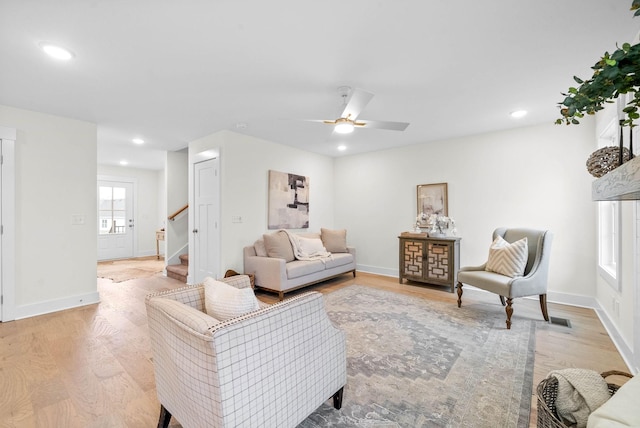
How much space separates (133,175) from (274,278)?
19.4 feet

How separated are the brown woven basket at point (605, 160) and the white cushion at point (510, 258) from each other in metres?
1.91

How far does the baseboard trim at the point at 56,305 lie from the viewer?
3152 mm

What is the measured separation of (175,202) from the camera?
5.55 meters

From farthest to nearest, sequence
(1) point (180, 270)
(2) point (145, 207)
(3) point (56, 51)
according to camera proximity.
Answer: (2) point (145, 207)
(1) point (180, 270)
(3) point (56, 51)

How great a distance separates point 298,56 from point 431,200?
347 centimetres

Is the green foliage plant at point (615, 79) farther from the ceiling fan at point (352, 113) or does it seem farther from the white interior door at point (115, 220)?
the white interior door at point (115, 220)

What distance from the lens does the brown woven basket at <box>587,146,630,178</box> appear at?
1406 millimetres

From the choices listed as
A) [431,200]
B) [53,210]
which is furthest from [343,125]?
[53,210]

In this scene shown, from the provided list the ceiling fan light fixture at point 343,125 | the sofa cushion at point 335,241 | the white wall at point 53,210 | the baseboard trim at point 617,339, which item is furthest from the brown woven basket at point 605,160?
the white wall at point 53,210

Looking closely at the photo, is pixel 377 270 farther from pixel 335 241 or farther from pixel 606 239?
pixel 606 239

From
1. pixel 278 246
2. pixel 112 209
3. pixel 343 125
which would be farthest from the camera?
pixel 112 209

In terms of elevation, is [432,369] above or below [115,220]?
below

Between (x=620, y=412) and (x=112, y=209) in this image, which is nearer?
(x=620, y=412)

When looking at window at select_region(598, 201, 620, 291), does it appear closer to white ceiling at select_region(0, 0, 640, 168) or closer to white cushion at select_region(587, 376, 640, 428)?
white ceiling at select_region(0, 0, 640, 168)
